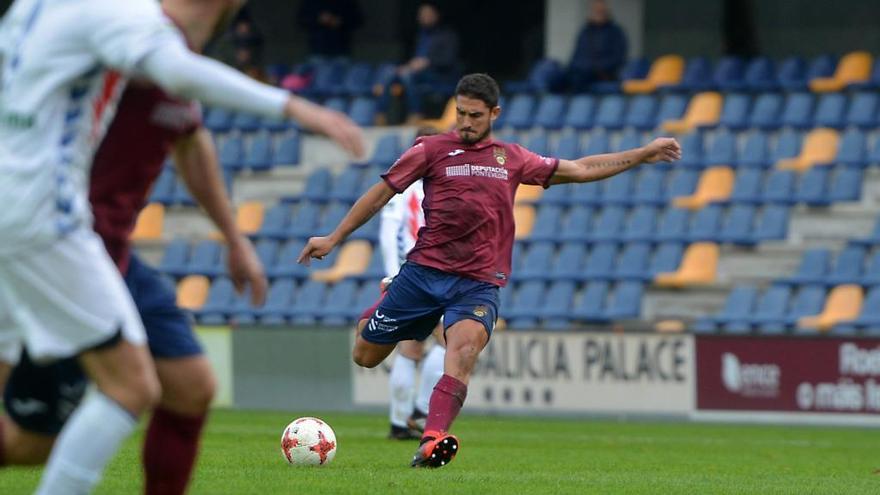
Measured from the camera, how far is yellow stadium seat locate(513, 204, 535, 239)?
72.5 ft

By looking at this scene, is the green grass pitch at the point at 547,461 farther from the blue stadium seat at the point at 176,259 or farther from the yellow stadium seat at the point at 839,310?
the blue stadium seat at the point at 176,259

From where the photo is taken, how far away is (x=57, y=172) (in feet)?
17.5

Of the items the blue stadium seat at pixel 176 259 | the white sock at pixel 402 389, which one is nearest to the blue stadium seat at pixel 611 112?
the blue stadium seat at pixel 176 259

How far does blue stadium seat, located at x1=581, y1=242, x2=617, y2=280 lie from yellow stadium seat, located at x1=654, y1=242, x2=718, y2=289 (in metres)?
0.60

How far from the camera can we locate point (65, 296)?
5.32 meters

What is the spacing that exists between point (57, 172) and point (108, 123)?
518 mm


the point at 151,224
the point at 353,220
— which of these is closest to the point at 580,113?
the point at 151,224

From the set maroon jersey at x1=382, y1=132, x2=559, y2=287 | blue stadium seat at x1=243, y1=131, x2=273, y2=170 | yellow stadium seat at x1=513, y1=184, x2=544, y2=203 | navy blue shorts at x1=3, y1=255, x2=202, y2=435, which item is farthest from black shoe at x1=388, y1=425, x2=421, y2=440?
blue stadium seat at x1=243, y1=131, x2=273, y2=170

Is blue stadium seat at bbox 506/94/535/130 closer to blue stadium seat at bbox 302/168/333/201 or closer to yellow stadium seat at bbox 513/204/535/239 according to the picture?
yellow stadium seat at bbox 513/204/535/239

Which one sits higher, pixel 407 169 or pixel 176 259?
pixel 407 169

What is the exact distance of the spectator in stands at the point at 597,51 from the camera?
23.1 metres

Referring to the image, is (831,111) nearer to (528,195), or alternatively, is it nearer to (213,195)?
(528,195)

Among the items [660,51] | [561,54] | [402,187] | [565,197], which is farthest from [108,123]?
[660,51]

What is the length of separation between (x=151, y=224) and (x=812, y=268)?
9.85 meters
